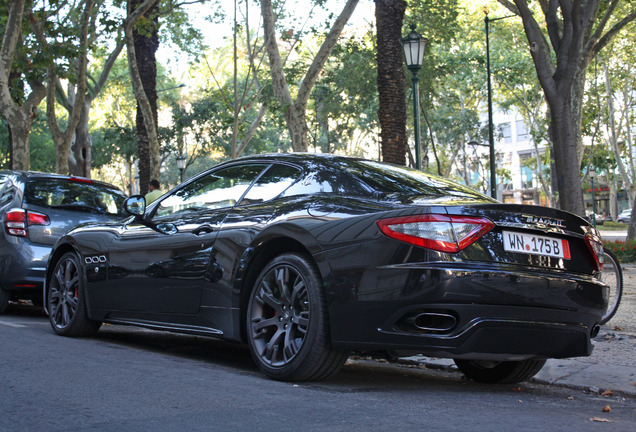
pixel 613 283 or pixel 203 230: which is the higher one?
pixel 203 230

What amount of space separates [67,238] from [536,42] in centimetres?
898

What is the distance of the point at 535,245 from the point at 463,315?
0.63 metres

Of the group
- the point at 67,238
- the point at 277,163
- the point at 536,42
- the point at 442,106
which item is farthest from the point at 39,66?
the point at 442,106

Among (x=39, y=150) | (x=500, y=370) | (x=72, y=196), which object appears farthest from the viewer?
(x=39, y=150)

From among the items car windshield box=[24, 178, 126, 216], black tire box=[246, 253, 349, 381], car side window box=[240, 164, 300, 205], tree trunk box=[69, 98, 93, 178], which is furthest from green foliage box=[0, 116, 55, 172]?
black tire box=[246, 253, 349, 381]

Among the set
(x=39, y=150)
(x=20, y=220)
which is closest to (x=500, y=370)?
(x=20, y=220)

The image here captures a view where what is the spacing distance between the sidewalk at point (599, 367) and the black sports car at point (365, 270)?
33 centimetres

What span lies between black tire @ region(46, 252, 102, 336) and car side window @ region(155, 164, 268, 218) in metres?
1.18

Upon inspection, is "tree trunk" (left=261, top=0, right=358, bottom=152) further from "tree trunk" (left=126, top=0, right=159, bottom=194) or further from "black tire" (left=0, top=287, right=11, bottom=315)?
"black tire" (left=0, top=287, right=11, bottom=315)

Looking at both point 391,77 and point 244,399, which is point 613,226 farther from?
point 244,399

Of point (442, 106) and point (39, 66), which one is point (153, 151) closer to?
point (39, 66)

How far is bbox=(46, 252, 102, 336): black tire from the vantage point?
6797 mm

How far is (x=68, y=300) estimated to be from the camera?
22.9ft

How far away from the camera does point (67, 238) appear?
7.16m
